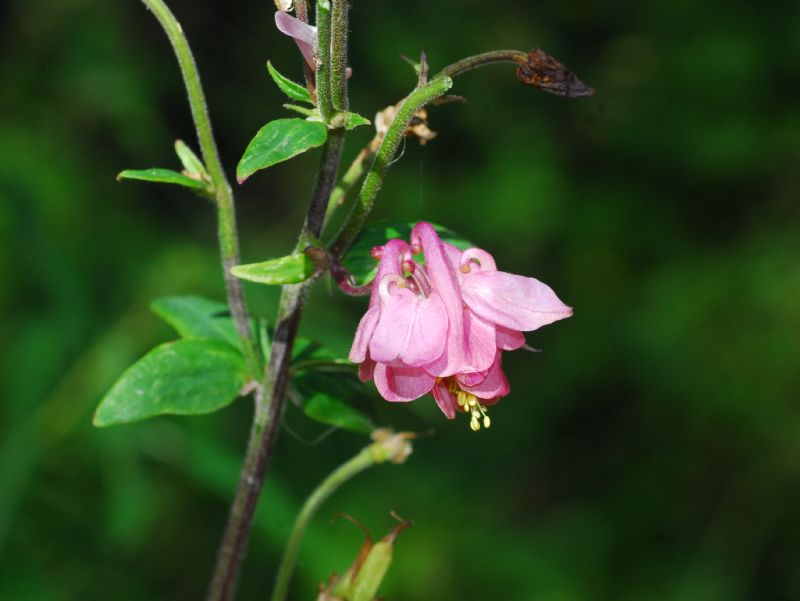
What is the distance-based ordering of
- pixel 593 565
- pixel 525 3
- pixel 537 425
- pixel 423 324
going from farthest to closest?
pixel 525 3 < pixel 537 425 < pixel 593 565 < pixel 423 324

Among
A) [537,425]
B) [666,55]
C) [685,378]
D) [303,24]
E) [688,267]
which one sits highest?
[666,55]

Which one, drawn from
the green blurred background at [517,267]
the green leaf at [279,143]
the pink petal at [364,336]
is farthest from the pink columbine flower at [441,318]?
the green blurred background at [517,267]

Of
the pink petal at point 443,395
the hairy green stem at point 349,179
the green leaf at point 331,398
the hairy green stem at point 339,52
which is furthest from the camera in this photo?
the green leaf at point 331,398

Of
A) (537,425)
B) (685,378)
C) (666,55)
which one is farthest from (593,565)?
(666,55)

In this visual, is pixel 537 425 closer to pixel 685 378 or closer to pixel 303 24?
pixel 685 378

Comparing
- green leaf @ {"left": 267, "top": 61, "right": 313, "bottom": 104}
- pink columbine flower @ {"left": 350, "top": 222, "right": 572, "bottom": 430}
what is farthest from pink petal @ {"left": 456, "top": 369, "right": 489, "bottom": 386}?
green leaf @ {"left": 267, "top": 61, "right": 313, "bottom": 104}

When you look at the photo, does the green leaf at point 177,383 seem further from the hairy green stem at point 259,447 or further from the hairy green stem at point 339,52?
the hairy green stem at point 339,52
